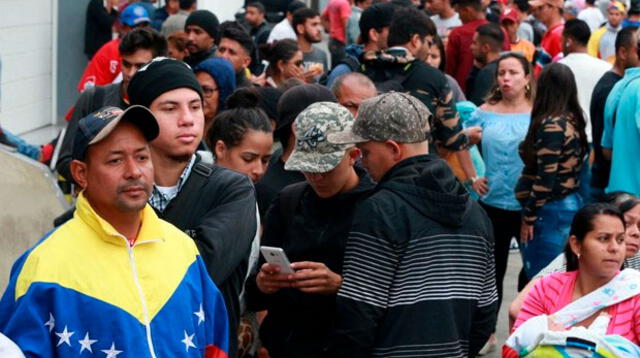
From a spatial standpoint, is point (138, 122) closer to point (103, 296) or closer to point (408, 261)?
point (103, 296)

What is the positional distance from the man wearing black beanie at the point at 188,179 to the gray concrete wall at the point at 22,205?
2017 millimetres

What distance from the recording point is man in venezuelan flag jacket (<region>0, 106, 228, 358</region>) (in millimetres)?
3527

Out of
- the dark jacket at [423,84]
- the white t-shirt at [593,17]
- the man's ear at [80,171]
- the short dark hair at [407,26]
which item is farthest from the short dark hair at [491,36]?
the white t-shirt at [593,17]

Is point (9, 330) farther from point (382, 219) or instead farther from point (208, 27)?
point (208, 27)

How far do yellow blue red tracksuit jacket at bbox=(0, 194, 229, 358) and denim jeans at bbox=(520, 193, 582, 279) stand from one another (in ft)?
14.7

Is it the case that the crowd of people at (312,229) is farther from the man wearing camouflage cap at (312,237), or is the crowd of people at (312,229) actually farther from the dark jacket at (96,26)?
the dark jacket at (96,26)

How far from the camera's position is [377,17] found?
31.7ft

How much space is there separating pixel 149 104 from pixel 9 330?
1.20 metres

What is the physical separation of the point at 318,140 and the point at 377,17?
193 inches

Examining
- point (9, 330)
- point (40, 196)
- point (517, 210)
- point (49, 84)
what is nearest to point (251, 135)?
point (40, 196)

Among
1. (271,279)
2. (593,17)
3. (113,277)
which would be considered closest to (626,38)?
(271,279)

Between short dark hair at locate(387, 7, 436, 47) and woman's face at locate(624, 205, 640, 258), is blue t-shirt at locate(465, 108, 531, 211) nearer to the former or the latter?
short dark hair at locate(387, 7, 436, 47)

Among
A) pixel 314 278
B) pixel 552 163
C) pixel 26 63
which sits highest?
pixel 314 278

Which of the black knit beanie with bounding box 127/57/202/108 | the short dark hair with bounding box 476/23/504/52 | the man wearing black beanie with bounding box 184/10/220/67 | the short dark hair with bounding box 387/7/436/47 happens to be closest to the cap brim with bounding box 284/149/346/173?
the black knit beanie with bounding box 127/57/202/108
